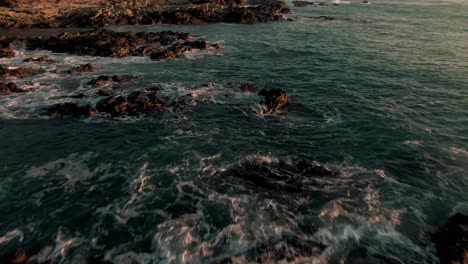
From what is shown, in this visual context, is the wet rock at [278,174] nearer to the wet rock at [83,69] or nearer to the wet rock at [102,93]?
the wet rock at [102,93]

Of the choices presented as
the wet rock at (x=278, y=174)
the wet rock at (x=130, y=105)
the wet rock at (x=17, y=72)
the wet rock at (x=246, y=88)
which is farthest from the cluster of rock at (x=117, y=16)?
the wet rock at (x=278, y=174)

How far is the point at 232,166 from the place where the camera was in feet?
60.0

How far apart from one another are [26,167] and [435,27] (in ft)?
213

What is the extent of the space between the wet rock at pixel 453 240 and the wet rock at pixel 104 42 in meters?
36.0

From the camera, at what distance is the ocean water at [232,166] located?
1371cm

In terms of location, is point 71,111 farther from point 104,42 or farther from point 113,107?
point 104,42

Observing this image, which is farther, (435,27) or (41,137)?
(435,27)

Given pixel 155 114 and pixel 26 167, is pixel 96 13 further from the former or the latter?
pixel 26 167

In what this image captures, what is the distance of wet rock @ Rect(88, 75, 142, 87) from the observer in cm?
3036

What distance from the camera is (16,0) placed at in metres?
68.8

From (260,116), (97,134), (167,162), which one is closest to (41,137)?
(97,134)

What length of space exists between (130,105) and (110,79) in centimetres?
723

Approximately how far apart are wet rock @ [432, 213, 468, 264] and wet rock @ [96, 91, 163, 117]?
760 inches

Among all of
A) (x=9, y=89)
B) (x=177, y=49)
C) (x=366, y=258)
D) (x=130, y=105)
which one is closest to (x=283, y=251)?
(x=366, y=258)
